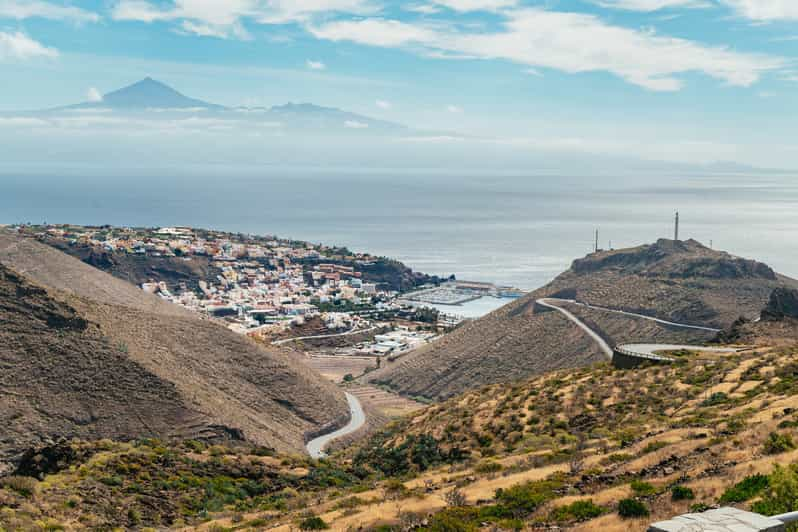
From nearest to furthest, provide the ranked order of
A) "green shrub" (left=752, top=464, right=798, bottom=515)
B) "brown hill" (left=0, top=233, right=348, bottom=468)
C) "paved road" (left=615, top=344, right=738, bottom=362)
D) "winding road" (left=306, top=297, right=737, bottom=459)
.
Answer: "green shrub" (left=752, top=464, right=798, bottom=515)
"brown hill" (left=0, top=233, right=348, bottom=468)
"paved road" (left=615, top=344, right=738, bottom=362)
"winding road" (left=306, top=297, right=737, bottom=459)

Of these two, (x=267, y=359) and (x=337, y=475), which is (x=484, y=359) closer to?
(x=267, y=359)

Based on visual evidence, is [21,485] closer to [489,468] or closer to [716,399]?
[489,468]

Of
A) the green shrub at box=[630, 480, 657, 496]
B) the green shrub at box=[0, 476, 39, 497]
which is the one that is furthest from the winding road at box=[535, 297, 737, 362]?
the green shrub at box=[0, 476, 39, 497]

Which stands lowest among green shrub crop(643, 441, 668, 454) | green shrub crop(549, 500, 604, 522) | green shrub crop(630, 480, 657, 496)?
green shrub crop(643, 441, 668, 454)

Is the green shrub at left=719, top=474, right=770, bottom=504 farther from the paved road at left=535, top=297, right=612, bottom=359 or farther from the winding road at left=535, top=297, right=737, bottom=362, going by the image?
the paved road at left=535, top=297, right=612, bottom=359

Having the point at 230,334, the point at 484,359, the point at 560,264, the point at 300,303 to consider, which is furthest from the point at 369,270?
the point at 230,334

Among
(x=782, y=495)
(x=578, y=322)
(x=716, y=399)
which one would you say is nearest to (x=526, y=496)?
(x=782, y=495)

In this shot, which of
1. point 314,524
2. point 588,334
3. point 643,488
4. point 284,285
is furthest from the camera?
point 284,285
